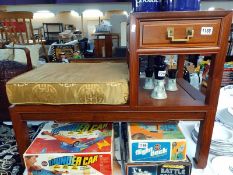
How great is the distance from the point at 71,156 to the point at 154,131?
0.31 meters

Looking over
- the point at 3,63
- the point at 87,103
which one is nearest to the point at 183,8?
the point at 87,103

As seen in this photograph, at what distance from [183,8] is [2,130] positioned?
4.21 feet

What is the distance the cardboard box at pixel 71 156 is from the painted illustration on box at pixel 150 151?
0.09 m

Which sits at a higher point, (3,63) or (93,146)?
(3,63)

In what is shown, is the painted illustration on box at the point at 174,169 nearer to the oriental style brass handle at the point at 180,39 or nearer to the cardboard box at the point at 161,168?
the cardboard box at the point at 161,168

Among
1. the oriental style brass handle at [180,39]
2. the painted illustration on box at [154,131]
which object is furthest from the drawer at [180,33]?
the painted illustration on box at [154,131]

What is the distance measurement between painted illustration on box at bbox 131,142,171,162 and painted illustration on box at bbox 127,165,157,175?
3 cm

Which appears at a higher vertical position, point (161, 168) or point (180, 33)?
point (180, 33)

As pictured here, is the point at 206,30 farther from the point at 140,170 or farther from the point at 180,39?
the point at 140,170

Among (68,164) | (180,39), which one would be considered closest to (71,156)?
(68,164)

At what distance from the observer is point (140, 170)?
2.29 feet

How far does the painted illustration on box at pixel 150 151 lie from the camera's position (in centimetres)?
68

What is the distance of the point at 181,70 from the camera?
105 centimetres

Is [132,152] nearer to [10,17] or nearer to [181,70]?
[181,70]
